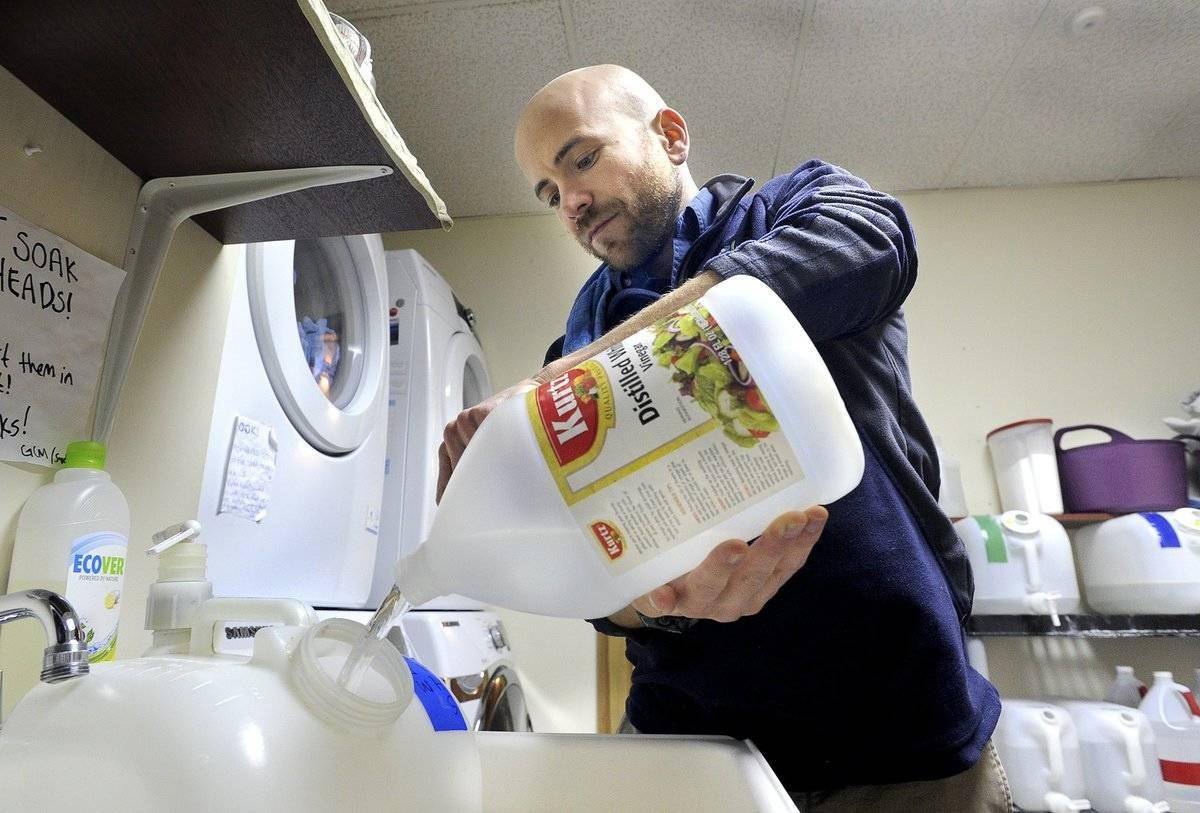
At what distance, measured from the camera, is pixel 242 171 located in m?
0.72

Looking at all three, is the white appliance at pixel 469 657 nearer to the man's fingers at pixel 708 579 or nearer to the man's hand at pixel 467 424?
the man's hand at pixel 467 424

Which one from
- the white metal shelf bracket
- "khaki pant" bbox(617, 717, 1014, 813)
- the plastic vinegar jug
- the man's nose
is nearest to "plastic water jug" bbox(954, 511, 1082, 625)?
"khaki pant" bbox(617, 717, 1014, 813)

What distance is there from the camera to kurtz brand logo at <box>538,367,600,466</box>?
41cm

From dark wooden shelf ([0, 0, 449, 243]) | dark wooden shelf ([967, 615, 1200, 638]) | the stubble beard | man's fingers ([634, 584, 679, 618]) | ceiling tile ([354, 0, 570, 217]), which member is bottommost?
dark wooden shelf ([967, 615, 1200, 638])

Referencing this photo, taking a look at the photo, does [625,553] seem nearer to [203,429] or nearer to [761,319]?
[761,319]

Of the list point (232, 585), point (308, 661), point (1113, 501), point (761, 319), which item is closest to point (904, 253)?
point (761, 319)

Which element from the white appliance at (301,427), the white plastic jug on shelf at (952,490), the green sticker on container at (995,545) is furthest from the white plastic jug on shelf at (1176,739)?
the white appliance at (301,427)

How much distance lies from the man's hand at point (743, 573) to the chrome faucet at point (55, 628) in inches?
12.7

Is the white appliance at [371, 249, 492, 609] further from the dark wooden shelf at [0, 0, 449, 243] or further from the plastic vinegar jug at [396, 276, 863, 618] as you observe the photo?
the plastic vinegar jug at [396, 276, 863, 618]

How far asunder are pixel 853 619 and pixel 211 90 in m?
0.71

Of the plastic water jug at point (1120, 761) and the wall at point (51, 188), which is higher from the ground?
the wall at point (51, 188)

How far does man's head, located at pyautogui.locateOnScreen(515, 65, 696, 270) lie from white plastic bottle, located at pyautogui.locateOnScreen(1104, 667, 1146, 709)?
1.81 metres

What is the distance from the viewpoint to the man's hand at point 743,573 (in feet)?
1.44

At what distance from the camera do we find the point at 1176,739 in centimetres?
163
